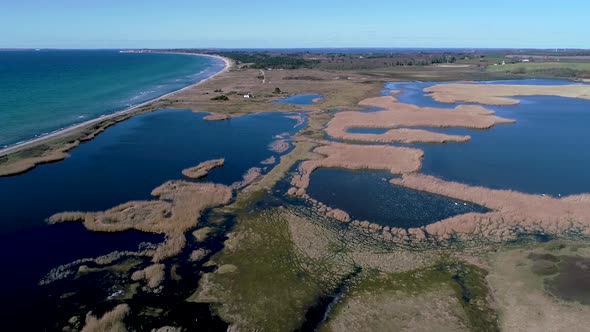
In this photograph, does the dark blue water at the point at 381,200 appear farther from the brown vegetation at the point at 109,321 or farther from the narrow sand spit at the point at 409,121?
the brown vegetation at the point at 109,321

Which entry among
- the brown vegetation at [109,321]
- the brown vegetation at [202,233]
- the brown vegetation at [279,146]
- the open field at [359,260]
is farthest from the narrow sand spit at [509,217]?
the brown vegetation at [279,146]

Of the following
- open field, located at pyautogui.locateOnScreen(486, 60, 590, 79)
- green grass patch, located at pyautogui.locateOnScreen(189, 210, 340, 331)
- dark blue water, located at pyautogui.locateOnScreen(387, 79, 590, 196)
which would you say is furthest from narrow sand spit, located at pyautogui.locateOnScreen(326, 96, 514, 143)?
open field, located at pyautogui.locateOnScreen(486, 60, 590, 79)

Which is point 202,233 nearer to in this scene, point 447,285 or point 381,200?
point 381,200

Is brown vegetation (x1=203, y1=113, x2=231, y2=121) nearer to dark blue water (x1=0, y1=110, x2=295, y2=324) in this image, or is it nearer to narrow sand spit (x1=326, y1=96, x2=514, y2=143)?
dark blue water (x1=0, y1=110, x2=295, y2=324)

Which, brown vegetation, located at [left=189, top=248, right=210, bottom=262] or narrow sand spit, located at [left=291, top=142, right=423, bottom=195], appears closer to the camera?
brown vegetation, located at [left=189, top=248, right=210, bottom=262]

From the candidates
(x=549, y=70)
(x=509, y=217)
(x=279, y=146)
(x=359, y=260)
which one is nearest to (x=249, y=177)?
(x=279, y=146)
